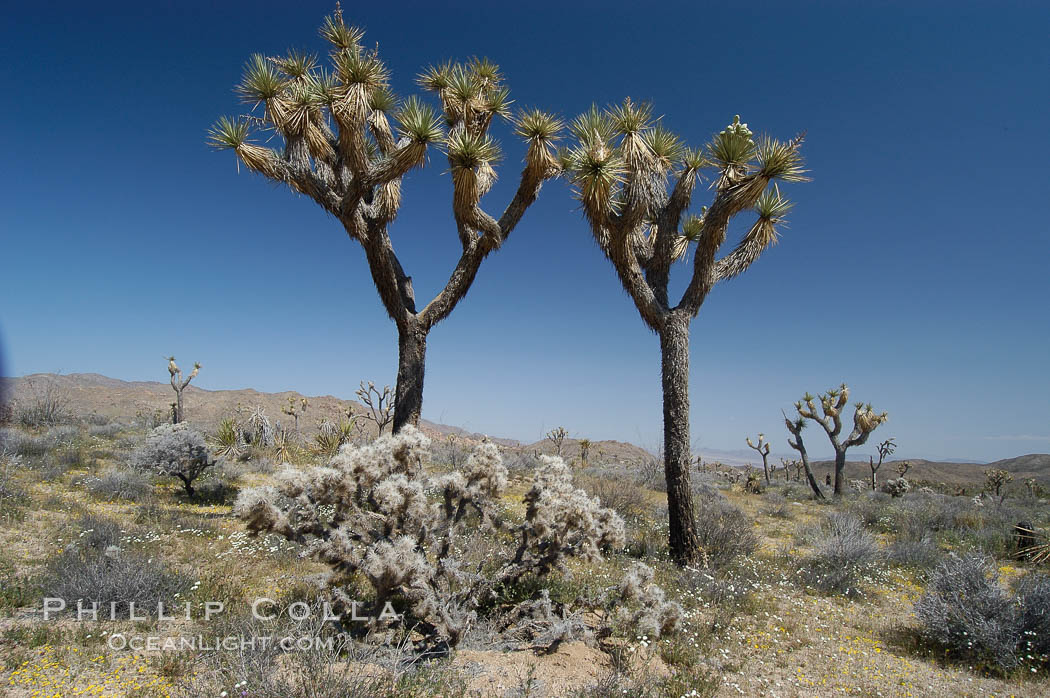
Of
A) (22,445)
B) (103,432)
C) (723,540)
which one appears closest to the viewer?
(723,540)

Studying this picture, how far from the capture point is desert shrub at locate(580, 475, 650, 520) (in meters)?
10.1

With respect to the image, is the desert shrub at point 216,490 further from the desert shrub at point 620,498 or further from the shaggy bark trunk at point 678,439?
the shaggy bark trunk at point 678,439

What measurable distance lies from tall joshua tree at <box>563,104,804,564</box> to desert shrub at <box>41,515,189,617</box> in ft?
21.1

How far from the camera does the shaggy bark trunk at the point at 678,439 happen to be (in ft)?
24.3

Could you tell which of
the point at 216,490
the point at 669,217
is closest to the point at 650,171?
the point at 669,217

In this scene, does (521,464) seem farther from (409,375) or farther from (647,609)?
(647,609)

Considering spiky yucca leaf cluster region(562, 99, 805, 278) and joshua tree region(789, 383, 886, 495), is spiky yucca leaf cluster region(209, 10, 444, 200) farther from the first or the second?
joshua tree region(789, 383, 886, 495)

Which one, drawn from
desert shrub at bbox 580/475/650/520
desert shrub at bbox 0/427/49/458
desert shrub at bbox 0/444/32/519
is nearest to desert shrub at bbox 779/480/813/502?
desert shrub at bbox 580/475/650/520

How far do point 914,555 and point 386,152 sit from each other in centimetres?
1159

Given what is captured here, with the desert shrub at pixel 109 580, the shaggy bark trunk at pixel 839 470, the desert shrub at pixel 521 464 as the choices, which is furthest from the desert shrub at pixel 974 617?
the shaggy bark trunk at pixel 839 470

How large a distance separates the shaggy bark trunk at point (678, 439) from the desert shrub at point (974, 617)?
9.18 ft

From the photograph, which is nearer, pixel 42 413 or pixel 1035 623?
pixel 1035 623

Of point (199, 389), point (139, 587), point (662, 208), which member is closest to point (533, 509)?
point (139, 587)

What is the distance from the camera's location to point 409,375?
756 cm
